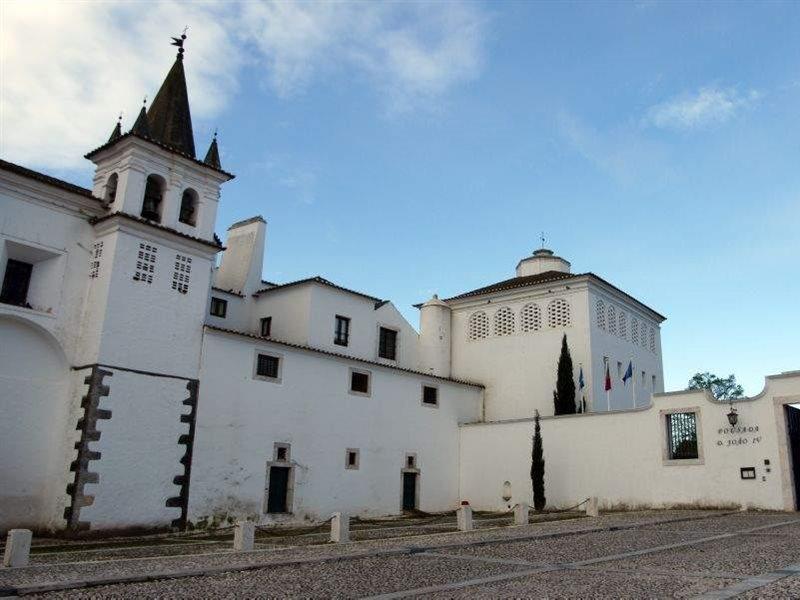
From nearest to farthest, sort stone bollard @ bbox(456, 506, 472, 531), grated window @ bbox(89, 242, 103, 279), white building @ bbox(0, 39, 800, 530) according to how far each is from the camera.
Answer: stone bollard @ bbox(456, 506, 472, 531) < white building @ bbox(0, 39, 800, 530) < grated window @ bbox(89, 242, 103, 279)

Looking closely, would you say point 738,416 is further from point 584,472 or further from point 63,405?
point 63,405

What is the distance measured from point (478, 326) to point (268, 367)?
42.4 feet

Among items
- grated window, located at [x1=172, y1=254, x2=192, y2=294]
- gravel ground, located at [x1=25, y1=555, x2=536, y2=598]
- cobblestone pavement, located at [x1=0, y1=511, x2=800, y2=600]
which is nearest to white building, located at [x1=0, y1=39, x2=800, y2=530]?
grated window, located at [x1=172, y1=254, x2=192, y2=294]

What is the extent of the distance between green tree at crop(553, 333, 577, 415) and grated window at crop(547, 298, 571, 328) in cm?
147

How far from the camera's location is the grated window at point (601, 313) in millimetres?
29094

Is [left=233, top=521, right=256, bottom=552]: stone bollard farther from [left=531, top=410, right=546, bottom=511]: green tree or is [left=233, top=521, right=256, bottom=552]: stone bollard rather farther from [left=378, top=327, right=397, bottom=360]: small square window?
[left=378, top=327, right=397, bottom=360]: small square window

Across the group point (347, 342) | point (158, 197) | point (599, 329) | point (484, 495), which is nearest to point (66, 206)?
point (158, 197)

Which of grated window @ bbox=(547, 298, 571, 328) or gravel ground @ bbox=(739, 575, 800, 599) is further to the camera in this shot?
grated window @ bbox=(547, 298, 571, 328)

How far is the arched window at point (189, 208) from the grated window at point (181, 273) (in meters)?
1.43

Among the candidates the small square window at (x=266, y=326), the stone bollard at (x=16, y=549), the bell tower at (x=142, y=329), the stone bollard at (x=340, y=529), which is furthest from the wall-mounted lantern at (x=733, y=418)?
the stone bollard at (x=16, y=549)

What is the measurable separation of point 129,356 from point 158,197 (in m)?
5.25

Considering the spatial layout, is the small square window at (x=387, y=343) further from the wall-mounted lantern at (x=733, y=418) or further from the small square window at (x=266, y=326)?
the wall-mounted lantern at (x=733, y=418)

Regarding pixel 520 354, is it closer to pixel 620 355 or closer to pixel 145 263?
pixel 620 355

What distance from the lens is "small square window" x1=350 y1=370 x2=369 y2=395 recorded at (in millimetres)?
24656
